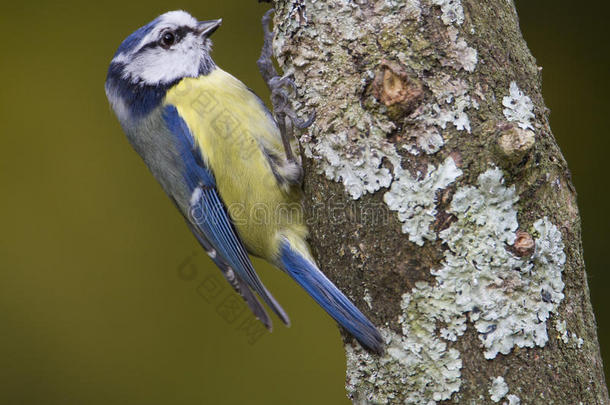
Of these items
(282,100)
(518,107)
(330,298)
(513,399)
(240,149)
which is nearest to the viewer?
(513,399)

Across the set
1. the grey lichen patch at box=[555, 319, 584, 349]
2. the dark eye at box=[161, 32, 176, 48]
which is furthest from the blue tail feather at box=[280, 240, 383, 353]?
the dark eye at box=[161, 32, 176, 48]

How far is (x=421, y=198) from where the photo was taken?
1315mm

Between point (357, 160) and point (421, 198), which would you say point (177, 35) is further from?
point (421, 198)

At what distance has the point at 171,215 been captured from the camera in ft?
10.1

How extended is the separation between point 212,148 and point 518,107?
0.92 metres

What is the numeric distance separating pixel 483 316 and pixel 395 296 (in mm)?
186

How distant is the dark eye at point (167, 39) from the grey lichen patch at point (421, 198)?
104 centimetres

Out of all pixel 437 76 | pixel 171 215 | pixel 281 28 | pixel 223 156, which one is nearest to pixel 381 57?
pixel 437 76

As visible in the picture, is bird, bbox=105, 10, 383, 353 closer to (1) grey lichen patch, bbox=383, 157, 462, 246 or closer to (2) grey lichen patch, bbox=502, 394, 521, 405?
(1) grey lichen patch, bbox=383, 157, 462, 246

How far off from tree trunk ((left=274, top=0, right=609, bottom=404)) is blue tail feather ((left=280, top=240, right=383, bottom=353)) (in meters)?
0.02

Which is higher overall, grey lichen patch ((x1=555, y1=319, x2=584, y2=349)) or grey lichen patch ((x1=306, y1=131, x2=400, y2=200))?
grey lichen patch ((x1=306, y1=131, x2=400, y2=200))

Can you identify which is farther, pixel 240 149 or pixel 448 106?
pixel 240 149

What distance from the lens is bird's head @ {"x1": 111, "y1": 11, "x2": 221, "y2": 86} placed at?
199 centimetres

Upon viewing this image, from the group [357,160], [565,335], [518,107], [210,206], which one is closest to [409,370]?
[565,335]
